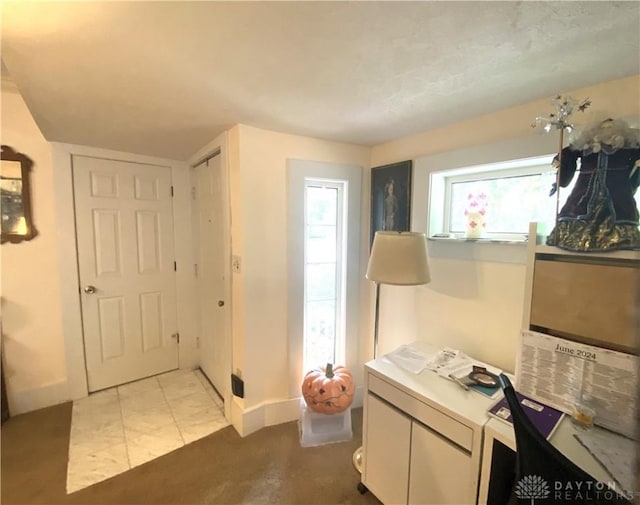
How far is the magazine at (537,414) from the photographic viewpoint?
39.4 inches

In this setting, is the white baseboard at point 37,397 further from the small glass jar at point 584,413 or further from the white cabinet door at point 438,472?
the small glass jar at point 584,413

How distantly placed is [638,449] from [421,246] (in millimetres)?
1167

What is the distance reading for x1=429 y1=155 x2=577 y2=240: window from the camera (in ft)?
4.80

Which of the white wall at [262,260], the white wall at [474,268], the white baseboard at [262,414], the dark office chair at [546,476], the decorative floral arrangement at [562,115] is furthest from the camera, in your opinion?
the white baseboard at [262,414]

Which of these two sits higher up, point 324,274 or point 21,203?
point 21,203

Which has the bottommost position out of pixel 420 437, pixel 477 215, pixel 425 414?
pixel 420 437

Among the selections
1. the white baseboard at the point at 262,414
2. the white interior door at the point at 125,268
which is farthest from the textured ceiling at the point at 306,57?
the white baseboard at the point at 262,414

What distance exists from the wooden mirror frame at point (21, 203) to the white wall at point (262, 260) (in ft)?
5.03

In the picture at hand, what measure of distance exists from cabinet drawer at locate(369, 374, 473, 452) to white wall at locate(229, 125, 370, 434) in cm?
78

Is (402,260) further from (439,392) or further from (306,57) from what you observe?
(306,57)

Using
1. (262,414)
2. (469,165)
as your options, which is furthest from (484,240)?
(262,414)

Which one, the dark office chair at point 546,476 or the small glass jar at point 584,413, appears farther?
the small glass jar at point 584,413

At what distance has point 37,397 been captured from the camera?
7.14 feet

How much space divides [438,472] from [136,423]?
2.00 meters
